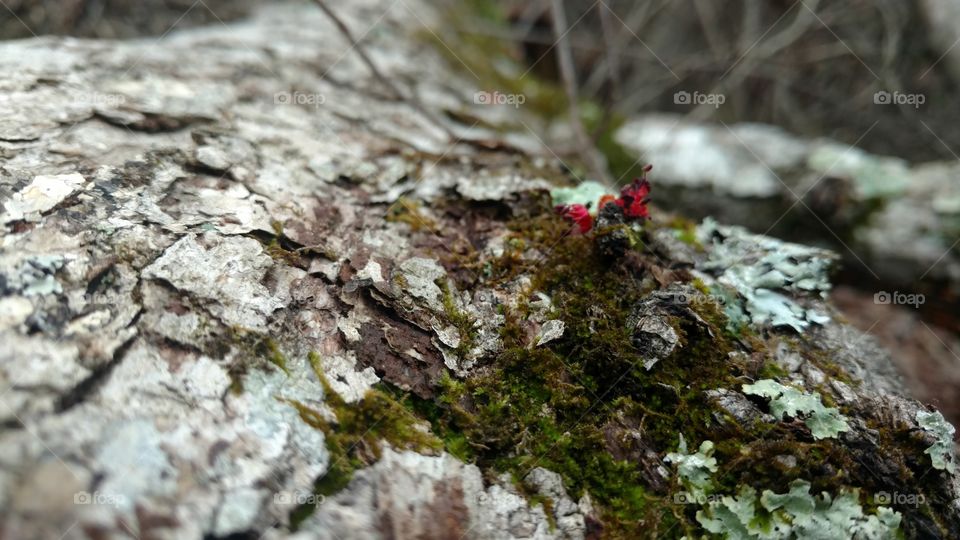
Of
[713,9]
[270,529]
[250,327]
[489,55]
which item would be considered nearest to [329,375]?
[250,327]

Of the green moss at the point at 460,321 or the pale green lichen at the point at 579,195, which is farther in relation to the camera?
the pale green lichen at the point at 579,195

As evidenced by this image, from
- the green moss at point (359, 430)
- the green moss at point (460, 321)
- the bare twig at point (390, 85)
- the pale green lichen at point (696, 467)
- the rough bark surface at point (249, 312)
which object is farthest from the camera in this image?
the bare twig at point (390, 85)

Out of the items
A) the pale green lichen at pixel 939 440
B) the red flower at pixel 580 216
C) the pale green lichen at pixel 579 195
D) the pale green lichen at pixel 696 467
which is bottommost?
the pale green lichen at pixel 696 467

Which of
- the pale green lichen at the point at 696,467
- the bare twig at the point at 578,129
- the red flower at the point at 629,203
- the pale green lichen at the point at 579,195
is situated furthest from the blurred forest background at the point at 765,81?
the pale green lichen at the point at 696,467

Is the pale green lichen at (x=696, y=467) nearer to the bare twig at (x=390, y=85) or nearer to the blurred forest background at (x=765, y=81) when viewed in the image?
the blurred forest background at (x=765, y=81)

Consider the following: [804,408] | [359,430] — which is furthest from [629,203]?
[359,430]

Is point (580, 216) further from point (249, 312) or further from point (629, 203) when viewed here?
point (249, 312)
